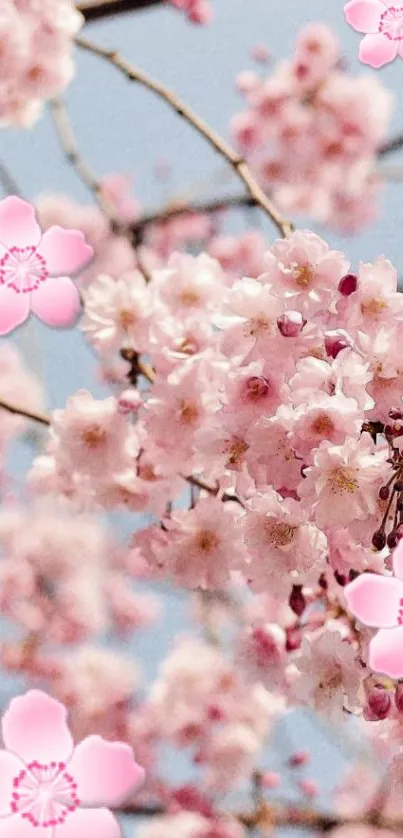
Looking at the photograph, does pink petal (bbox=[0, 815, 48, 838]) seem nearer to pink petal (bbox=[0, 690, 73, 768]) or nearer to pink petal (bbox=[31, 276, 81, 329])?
pink petal (bbox=[0, 690, 73, 768])

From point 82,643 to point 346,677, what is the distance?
1848 mm

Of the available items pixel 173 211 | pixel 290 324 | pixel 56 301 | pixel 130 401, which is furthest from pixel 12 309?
pixel 173 211

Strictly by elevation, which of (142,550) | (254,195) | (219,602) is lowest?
(219,602)

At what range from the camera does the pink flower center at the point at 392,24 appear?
Result: 1439mm

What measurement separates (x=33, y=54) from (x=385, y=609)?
1.43m

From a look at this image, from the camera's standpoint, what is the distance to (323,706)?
3.11 feet

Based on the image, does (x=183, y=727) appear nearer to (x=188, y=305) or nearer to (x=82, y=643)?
(x=82, y=643)

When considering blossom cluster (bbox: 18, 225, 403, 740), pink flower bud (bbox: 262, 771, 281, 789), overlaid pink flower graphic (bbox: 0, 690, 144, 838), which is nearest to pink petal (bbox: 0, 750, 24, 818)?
overlaid pink flower graphic (bbox: 0, 690, 144, 838)

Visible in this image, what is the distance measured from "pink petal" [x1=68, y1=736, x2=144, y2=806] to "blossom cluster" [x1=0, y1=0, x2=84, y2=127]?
130 centimetres

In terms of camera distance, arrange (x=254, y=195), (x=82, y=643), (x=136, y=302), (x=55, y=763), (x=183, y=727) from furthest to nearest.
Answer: (x=82, y=643) → (x=183, y=727) → (x=254, y=195) → (x=136, y=302) → (x=55, y=763)

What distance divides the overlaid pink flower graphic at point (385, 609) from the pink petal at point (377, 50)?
99 centimetres

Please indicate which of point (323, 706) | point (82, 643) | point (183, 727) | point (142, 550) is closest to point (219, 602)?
point (183, 727)

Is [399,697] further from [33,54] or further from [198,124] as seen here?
[33,54]

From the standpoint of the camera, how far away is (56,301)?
126cm
